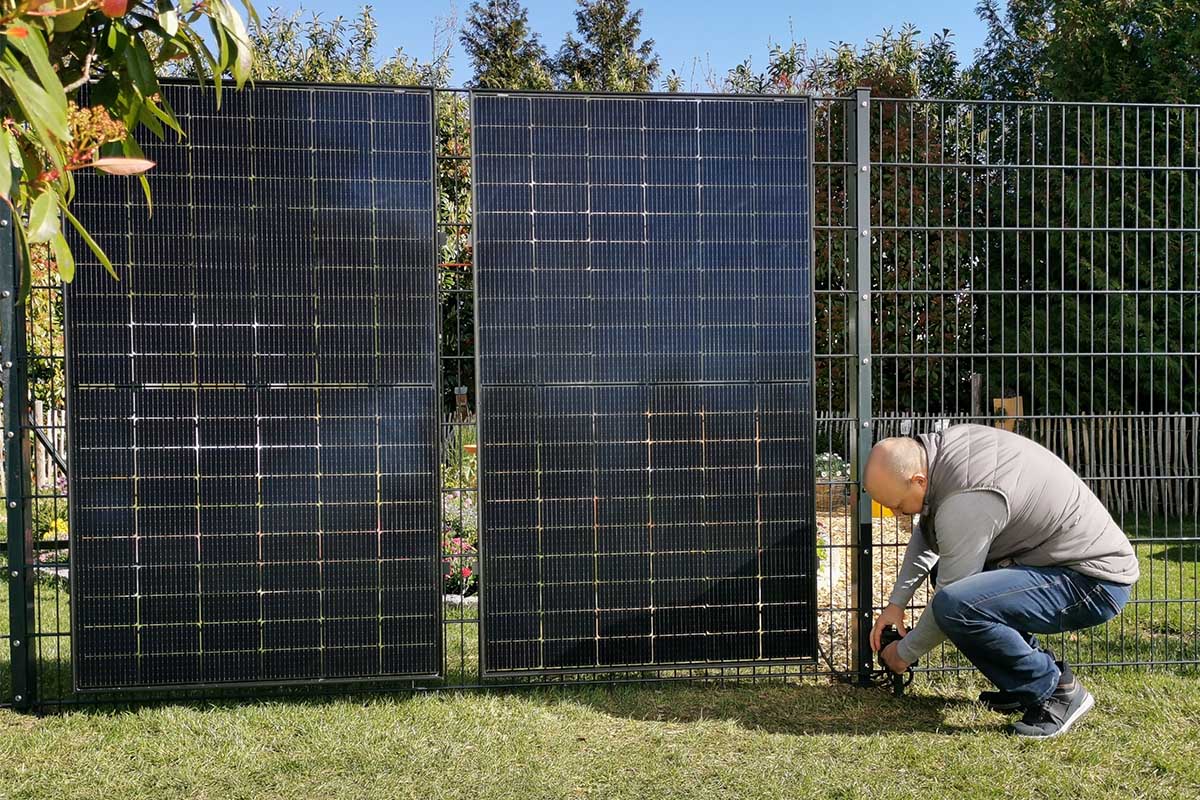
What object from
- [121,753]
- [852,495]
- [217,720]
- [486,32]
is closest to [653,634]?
[852,495]

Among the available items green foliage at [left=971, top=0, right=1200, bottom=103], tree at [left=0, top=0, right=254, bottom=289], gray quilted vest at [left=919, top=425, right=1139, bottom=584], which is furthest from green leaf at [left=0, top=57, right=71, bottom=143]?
green foliage at [left=971, top=0, right=1200, bottom=103]

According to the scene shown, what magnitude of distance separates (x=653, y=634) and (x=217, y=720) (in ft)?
6.82

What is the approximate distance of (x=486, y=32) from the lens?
941 inches

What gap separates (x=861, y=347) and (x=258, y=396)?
2931mm

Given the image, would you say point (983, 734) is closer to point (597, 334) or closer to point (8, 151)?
point (597, 334)

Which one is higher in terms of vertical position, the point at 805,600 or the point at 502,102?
the point at 502,102

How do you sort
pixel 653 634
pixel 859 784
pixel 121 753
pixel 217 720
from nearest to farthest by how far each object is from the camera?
pixel 859 784
pixel 121 753
pixel 217 720
pixel 653 634

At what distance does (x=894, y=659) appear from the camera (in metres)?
4.75

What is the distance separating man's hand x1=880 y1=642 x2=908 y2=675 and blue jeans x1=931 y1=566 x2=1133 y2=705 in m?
0.32

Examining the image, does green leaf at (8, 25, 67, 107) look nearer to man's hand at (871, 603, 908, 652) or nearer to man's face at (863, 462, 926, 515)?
man's face at (863, 462, 926, 515)

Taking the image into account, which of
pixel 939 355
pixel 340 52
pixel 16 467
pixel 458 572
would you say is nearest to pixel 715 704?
pixel 939 355

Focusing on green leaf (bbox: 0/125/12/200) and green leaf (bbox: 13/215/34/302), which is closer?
green leaf (bbox: 0/125/12/200)

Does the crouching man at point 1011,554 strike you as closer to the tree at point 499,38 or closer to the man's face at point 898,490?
the man's face at point 898,490

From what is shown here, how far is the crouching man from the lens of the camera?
441 cm
